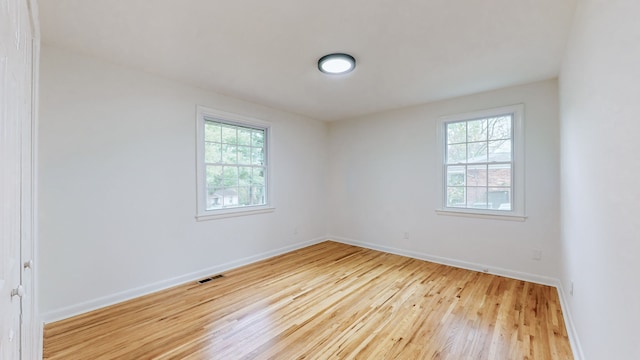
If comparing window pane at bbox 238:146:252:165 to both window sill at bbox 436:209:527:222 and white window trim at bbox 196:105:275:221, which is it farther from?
window sill at bbox 436:209:527:222

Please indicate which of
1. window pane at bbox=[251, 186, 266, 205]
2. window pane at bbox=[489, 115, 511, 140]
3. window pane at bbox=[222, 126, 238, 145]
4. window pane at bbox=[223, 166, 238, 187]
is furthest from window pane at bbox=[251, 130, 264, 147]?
window pane at bbox=[489, 115, 511, 140]

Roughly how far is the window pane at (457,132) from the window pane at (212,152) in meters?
3.36

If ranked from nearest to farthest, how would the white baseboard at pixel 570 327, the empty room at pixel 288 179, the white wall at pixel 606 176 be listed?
the white wall at pixel 606 176 < the empty room at pixel 288 179 < the white baseboard at pixel 570 327

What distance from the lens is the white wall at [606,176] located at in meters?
0.96

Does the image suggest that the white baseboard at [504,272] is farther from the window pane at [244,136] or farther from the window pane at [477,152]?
the window pane at [244,136]

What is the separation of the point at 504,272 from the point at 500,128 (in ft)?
→ 6.21

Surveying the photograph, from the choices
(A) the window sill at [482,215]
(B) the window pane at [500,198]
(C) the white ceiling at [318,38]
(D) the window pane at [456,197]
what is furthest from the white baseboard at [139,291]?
(B) the window pane at [500,198]

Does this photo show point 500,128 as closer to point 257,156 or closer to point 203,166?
point 257,156

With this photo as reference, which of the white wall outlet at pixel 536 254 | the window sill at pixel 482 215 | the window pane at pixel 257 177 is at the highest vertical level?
the window pane at pixel 257 177

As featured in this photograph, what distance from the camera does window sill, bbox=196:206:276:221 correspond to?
11.4 ft

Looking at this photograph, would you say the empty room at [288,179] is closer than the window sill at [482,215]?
Yes

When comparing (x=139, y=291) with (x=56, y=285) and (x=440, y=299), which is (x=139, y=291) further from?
(x=440, y=299)

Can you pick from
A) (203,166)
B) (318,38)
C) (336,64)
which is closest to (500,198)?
(336,64)

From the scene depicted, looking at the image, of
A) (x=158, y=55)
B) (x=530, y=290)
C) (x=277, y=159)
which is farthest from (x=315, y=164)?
(x=530, y=290)
